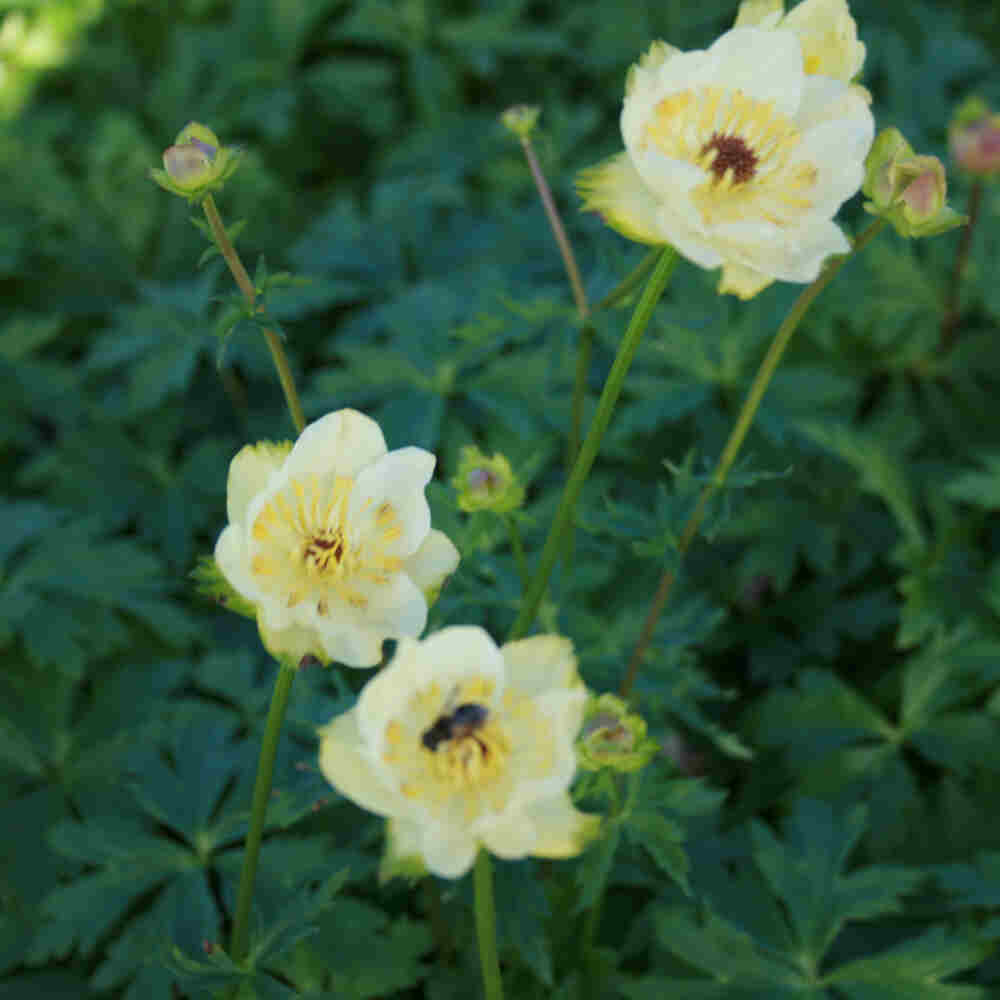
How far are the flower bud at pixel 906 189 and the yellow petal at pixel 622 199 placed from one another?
0.92 ft

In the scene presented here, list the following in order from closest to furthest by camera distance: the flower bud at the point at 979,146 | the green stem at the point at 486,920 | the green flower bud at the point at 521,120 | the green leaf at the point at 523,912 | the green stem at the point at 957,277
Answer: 1. the green stem at the point at 486,920
2. the green leaf at the point at 523,912
3. the green flower bud at the point at 521,120
4. the flower bud at the point at 979,146
5. the green stem at the point at 957,277

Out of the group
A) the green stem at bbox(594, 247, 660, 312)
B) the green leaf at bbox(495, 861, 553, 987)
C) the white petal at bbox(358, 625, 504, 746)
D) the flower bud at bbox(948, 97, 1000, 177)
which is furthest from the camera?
the flower bud at bbox(948, 97, 1000, 177)

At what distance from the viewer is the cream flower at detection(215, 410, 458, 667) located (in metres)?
1.25

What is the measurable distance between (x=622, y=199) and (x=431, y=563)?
17.4 inches

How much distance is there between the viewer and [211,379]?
3125 millimetres

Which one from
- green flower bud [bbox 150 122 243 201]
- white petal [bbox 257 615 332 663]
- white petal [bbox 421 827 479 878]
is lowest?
white petal [bbox 421 827 479 878]

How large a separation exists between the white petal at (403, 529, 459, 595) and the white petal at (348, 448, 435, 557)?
2cm

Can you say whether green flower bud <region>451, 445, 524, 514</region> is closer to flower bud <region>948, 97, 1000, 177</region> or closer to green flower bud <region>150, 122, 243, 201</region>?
green flower bud <region>150, 122, 243, 201</region>

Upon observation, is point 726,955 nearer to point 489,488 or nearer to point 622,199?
point 489,488

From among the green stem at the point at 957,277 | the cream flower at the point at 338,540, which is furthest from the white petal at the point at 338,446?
the green stem at the point at 957,277

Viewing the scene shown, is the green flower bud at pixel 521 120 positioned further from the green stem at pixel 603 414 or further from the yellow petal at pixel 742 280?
the yellow petal at pixel 742 280

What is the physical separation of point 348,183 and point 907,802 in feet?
8.03

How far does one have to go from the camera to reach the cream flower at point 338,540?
125 centimetres

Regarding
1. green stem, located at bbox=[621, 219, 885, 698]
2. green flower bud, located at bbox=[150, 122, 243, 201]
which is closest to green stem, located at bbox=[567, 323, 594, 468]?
green stem, located at bbox=[621, 219, 885, 698]
